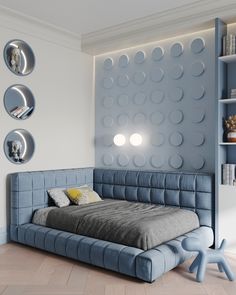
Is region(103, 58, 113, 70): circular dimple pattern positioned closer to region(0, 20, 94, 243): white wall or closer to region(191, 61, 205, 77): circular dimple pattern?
region(0, 20, 94, 243): white wall

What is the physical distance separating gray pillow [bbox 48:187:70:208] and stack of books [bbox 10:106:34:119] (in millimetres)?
999

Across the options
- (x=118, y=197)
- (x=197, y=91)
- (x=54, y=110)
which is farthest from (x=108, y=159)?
(x=197, y=91)

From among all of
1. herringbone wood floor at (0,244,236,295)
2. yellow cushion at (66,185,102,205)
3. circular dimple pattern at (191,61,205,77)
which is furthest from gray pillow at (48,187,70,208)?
circular dimple pattern at (191,61,205,77)

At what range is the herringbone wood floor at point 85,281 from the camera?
8.70ft

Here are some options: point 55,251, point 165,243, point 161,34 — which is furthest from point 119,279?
point 161,34

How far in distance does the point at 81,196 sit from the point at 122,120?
4.33ft

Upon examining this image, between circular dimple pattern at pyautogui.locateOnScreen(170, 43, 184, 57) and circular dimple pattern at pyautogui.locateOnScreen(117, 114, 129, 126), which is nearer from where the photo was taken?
circular dimple pattern at pyautogui.locateOnScreen(170, 43, 184, 57)

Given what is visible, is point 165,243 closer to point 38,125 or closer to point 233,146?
point 233,146

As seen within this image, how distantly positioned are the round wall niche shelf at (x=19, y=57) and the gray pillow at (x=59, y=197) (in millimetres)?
1527

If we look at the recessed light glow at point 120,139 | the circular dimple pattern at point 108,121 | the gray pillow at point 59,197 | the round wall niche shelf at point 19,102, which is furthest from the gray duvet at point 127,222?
the circular dimple pattern at point 108,121

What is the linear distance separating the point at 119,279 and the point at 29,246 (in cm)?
140

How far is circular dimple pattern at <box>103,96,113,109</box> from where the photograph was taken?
4898 millimetres

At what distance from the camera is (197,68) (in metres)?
4.09

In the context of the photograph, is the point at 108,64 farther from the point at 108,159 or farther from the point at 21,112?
the point at 21,112
